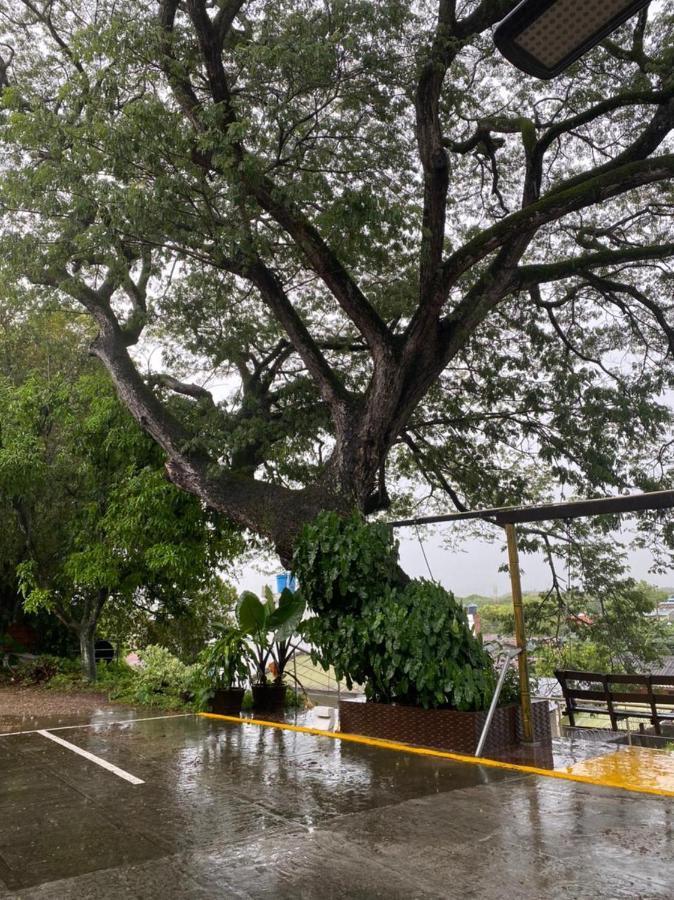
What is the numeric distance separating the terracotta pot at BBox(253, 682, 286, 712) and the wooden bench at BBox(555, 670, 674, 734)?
3858mm

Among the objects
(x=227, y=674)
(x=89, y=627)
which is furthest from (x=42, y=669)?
(x=227, y=674)

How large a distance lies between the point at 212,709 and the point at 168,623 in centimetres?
687

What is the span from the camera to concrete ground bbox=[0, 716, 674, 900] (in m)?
3.67

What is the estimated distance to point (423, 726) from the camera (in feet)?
Result: 23.9

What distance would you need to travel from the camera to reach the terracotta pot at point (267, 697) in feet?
32.7

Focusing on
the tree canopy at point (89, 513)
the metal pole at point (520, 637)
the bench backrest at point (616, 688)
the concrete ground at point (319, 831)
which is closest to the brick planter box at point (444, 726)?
the metal pole at point (520, 637)

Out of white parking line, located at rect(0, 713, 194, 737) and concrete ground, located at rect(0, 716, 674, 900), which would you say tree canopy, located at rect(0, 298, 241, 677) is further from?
concrete ground, located at rect(0, 716, 674, 900)

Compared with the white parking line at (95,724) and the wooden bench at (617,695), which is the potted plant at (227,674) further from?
the wooden bench at (617,695)

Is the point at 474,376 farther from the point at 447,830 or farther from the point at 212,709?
the point at 447,830

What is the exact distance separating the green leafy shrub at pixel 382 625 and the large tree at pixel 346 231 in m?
1.48

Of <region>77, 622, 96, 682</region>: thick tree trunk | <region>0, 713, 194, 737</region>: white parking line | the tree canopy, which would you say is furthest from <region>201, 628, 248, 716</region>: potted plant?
<region>77, 622, 96, 682</region>: thick tree trunk

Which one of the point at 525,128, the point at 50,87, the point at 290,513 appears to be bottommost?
the point at 290,513

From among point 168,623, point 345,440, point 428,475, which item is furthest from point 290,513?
point 168,623

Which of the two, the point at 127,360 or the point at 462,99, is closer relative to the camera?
the point at 462,99
